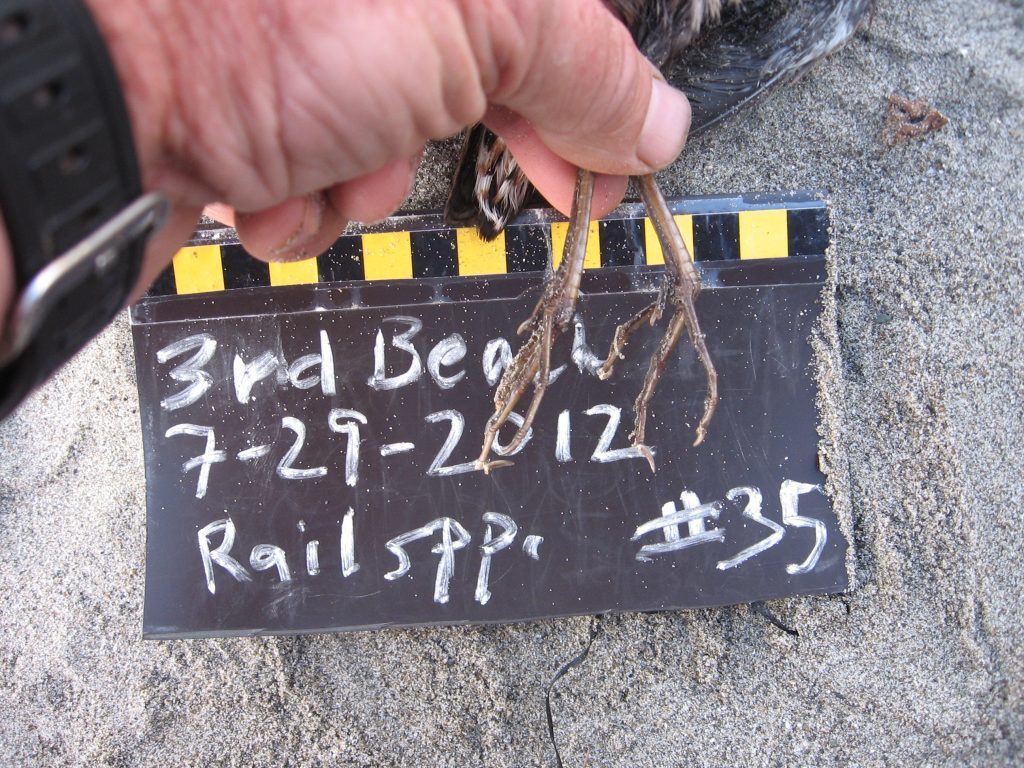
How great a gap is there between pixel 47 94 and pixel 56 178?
0.18 feet

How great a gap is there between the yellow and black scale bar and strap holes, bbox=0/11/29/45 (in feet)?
2.32

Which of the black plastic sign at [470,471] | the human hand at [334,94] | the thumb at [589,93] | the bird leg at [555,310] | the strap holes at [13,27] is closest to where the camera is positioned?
the strap holes at [13,27]

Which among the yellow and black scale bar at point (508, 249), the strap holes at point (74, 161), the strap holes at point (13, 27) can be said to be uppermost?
the strap holes at point (13, 27)

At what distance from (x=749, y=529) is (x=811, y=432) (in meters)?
0.19

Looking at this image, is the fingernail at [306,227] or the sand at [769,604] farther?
the sand at [769,604]

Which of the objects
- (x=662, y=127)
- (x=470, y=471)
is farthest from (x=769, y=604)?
(x=662, y=127)

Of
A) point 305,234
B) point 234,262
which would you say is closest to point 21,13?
point 305,234

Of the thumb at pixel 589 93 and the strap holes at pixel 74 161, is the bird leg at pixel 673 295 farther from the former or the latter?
the strap holes at pixel 74 161

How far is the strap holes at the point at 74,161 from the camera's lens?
0.51 m

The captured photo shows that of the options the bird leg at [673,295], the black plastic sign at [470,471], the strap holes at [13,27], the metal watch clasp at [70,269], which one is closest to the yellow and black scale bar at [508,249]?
the black plastic sign at [470,471]

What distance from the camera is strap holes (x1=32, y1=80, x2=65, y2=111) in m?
0.48

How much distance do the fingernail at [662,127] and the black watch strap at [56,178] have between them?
0.57 metres

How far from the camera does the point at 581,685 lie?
1.19 meters

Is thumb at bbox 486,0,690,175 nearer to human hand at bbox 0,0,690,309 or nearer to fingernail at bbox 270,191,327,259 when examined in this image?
human hand at bbox 0,0,690,309
